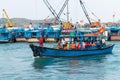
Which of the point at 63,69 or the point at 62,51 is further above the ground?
the point at 62,51

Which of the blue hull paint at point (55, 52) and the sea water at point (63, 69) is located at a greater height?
the blue hull paint at point (55, 52)

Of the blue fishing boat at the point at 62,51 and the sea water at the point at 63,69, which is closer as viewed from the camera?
the sea water at the point at 63,69

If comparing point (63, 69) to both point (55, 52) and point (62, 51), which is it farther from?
point (62, 51)

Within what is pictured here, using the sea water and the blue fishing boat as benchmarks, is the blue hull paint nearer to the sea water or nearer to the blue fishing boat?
the blue fishing boat

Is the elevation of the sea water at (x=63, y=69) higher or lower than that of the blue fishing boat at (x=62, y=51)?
lower

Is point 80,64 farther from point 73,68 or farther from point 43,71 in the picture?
point 43,71

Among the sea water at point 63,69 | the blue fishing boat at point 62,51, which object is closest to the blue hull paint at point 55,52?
the blue fishing boat at point 62,51

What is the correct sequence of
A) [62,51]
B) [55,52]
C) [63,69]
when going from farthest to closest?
[62,51]
[55,52]
[63,69]

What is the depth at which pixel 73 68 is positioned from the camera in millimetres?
46625

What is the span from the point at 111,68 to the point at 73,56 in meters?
11.6

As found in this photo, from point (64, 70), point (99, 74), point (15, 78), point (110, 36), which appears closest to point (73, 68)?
point (64, 70)

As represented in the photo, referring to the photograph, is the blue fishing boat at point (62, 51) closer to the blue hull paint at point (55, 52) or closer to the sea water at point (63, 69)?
the blue hull paint at point (55, 52)

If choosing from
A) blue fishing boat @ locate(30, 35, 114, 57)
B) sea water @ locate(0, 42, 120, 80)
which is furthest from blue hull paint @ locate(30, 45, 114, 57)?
sea water @ locate(0, 42, 120, 80)

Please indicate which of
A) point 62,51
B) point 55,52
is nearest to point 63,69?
point 55,52
